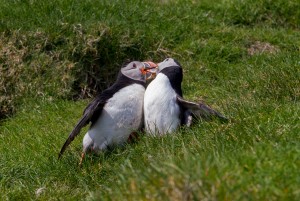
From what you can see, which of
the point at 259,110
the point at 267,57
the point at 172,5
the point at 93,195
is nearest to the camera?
the point at 93,195

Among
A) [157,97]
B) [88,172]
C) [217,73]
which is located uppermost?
Result: [157,97]

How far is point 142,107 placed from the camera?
251 inches

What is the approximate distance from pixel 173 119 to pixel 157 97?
0.24 meters

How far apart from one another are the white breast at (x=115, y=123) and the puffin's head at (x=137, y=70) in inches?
17.3

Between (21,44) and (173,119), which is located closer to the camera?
(173,119)

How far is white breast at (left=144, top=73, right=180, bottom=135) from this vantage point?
6113 mm

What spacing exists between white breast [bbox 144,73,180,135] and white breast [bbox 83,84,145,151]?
0.14 m

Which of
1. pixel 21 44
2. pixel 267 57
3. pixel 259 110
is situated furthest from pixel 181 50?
pixel 259 110

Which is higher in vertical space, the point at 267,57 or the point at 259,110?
the point at 259,110

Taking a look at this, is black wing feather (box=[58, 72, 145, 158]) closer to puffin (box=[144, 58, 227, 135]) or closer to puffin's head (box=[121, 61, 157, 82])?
puffin's head (box=[121, 61, 157, 82])

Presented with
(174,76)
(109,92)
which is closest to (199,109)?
(174,76)

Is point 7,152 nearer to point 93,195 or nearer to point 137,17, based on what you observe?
point 93,195

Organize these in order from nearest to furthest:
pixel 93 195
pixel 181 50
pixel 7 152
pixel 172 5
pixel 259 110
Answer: pixel 93 195, pixel 259 110, pixel 7 152, pixel 181 50, pixel 172 5

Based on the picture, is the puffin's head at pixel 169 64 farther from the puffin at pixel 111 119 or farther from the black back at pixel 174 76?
the puffin at pixel 111 119
